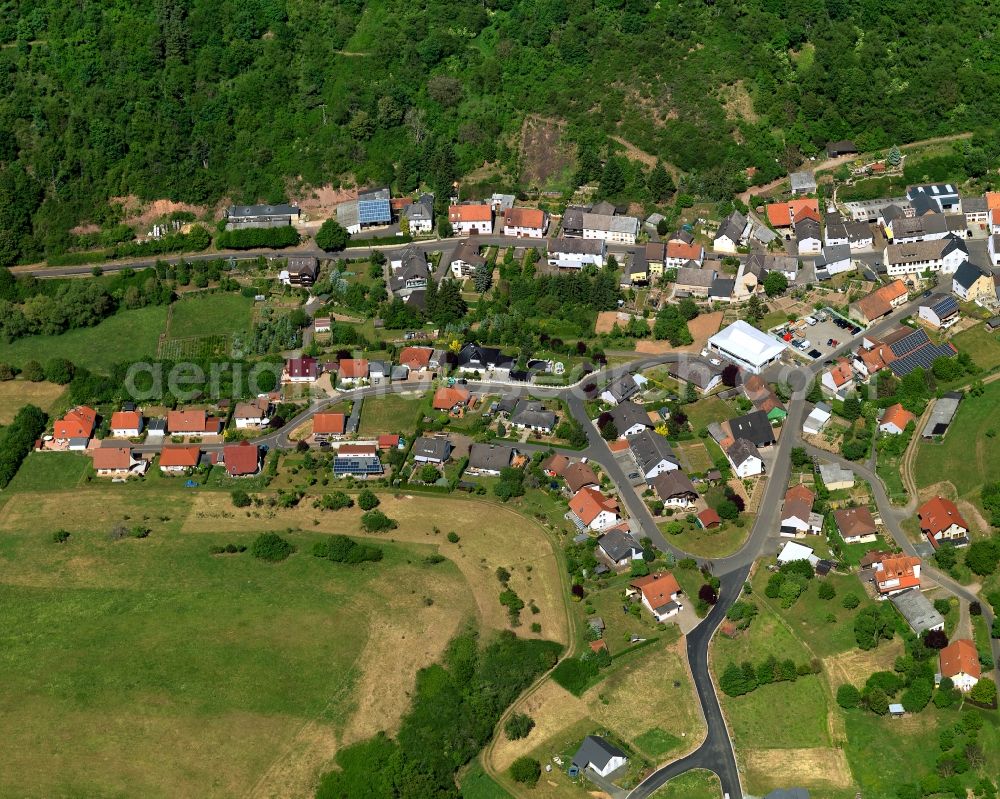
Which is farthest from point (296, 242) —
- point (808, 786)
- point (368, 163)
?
point (808, 786)

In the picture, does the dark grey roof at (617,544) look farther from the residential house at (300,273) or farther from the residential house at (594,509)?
the residential house at (300,273)

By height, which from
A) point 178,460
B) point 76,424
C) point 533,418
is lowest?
point 76,424

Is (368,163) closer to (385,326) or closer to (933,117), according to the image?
(385,326)

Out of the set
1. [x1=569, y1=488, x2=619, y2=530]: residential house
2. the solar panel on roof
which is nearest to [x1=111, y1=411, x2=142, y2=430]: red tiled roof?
[x1=569, y1=488, x2=619, y2=530]: residential house

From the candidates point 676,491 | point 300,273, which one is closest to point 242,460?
point 300,273

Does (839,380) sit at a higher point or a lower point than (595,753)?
higher

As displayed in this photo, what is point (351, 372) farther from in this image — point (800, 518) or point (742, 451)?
point (800, 518)

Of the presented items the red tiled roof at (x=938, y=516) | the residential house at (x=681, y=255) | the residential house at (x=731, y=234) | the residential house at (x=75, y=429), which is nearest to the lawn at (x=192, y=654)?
the residential house at (x=75, y=429)
